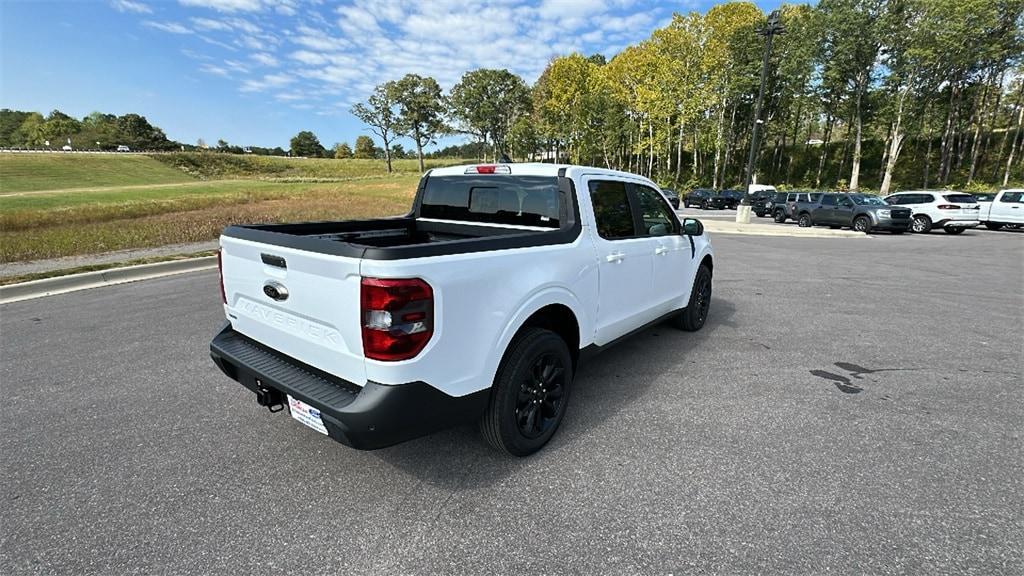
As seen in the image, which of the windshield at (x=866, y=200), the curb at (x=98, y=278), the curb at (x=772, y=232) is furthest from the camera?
the windshield at (x=866, y=200)

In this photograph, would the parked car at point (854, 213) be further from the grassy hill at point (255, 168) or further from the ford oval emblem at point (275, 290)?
the grassy hill at point (255, 168)

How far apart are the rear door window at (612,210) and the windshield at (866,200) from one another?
744 inches

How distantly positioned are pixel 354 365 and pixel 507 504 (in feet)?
3.54

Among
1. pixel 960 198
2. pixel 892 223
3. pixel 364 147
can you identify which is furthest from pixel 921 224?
pixel 364 147

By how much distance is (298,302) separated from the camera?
7.75ft

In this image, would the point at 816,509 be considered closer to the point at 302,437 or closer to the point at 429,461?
the point at 429,461

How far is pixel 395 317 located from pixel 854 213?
2128 centimetres

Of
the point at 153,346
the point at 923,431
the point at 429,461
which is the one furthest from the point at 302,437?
the point at 923,431

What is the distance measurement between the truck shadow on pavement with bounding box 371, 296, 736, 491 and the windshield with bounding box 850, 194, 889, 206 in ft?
57.2

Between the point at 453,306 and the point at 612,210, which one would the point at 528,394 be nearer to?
the point at 453,306

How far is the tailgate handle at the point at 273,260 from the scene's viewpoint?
2395 mm

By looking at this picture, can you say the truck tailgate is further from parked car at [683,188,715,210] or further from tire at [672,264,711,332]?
parked car at [683,188,715,210]

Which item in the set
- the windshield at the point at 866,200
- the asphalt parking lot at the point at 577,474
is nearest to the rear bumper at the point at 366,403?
the asphalt parking lot at the point at 577,474

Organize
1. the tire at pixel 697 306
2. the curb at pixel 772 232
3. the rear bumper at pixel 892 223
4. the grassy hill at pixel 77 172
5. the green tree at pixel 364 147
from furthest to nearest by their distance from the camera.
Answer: the green tree at pixel 364 147, the grassy hill at pixel 77 172, the rear bumper at pixel 892 223, the curb at pixel 772 232, the tire at pixel 697 306
